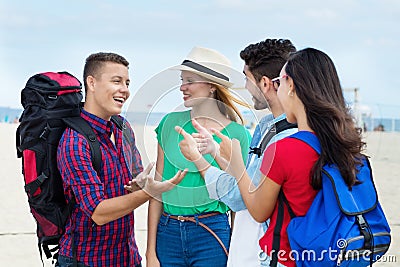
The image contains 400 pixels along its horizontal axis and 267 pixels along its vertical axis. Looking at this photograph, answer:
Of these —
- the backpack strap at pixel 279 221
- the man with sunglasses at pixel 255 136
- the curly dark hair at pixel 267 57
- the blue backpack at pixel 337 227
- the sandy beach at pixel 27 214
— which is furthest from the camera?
the sandy beach at pixel 27 214

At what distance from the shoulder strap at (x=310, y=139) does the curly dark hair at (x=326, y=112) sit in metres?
0.02

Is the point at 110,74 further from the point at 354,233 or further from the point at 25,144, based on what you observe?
the point at 354,233

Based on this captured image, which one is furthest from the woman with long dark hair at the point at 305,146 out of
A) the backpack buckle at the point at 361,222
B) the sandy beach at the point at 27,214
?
the sandy beach at the point at 27,214

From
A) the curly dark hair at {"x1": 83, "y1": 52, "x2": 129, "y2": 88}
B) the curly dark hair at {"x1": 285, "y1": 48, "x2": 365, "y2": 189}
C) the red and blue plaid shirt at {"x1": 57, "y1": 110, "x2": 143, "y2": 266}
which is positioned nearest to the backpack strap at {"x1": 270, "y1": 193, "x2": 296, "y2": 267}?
the curly dark hair at {"x1": 285, "y1": 48, "x2": 365, "y2": 189}

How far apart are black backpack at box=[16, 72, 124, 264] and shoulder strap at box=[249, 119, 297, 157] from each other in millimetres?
816

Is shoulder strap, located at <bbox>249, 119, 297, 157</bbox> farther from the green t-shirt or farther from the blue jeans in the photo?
the blue jeans

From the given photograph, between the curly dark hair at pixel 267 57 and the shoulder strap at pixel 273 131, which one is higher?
the curly dark hair at pixel 267 57

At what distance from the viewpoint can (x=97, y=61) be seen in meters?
2.92

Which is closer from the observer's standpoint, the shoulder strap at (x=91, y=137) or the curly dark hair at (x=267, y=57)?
the curly dark hair at (x=267, y=57)

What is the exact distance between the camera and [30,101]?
2842 mm

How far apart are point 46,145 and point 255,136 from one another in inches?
40.5

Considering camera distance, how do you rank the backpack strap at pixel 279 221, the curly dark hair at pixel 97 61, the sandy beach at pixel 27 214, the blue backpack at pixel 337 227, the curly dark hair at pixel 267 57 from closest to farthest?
the blue backpack at pixel 337 227
the backpack strap at pixel 279 221
the curly dark hair at pixel 267 57
the curly dark hair at pixel 97 61
the sandy beach at pixel 27 214

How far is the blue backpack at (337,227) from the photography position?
208cm

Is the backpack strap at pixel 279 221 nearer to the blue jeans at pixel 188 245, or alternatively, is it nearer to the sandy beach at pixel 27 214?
the sandy beach at pixel 27 214
